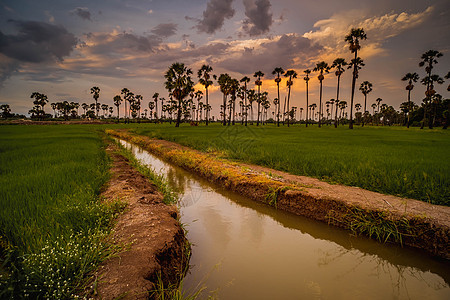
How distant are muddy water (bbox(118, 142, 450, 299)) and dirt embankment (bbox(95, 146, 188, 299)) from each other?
1.70 ft

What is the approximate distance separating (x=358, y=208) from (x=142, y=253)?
4797 mm

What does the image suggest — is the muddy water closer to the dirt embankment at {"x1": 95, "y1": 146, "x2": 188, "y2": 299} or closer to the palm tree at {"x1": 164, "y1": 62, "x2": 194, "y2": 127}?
the dirt embankment at {"x1": 95, "y1": 146, "x2": 188, "y2": 299}

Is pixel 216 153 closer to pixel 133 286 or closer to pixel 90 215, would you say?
pixel 90 215

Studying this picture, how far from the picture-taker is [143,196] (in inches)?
209

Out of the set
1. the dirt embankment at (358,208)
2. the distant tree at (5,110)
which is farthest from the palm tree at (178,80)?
the distant tree at (5,110)

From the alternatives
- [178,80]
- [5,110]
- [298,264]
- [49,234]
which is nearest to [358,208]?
[298,264]

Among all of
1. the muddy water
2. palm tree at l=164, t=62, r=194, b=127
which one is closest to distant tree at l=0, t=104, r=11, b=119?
palm tree at l=164, t=62, r=194, b=127

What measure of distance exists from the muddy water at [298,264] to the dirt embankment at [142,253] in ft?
1.70

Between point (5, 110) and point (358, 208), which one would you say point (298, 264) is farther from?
point (5, 110)

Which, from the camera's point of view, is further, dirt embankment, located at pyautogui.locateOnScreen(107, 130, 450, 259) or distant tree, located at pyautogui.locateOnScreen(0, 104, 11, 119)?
distant tree, located at pyautogui.locateOnScreen(0, 104, 11, 119)

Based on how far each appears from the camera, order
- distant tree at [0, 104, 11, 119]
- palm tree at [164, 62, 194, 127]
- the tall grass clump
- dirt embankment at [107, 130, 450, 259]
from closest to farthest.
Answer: the tall grass clump < dirt embankment at [107, 130, 450, 259] < palm tree at [164, 62, 194, 127] < distant tree at [0, 104, 11, 119]

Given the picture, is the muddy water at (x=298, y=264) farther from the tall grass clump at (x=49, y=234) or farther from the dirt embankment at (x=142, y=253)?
the tall grass clump at (x=49, y=234)

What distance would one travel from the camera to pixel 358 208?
4.79 m

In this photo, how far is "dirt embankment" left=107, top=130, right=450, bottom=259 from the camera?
159 inches
